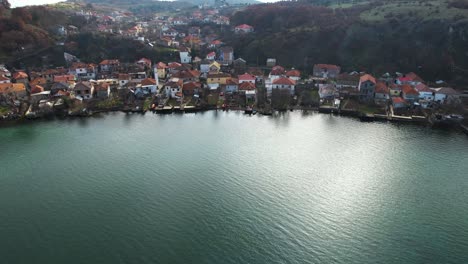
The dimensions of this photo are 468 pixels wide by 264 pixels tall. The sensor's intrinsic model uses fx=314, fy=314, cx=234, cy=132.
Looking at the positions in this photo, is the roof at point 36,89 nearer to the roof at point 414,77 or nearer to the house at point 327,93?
the house at point 327,93

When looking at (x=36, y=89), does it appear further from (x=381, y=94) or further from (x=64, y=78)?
(x=381, y=94)

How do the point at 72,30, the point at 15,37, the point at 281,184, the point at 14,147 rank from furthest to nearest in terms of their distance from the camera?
the point at 72,30
the point at 15,37
the point at 14,147
the point at 281,184

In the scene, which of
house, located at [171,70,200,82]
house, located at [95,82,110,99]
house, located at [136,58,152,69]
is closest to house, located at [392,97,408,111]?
house, located at [171,70,200,82]

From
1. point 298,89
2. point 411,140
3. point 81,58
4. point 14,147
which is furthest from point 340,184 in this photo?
point 81,58

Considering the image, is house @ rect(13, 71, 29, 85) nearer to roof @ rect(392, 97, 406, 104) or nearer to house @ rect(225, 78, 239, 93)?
house @ rect(225, 78, 239, 93)

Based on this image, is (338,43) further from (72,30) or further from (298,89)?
(72,30)

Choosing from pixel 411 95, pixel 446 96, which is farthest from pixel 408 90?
pixel 446 96

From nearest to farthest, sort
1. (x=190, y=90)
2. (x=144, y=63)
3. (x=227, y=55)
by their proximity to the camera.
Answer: (x=190, y=90) → (x=144, y=63) → (x=227, y=55)
